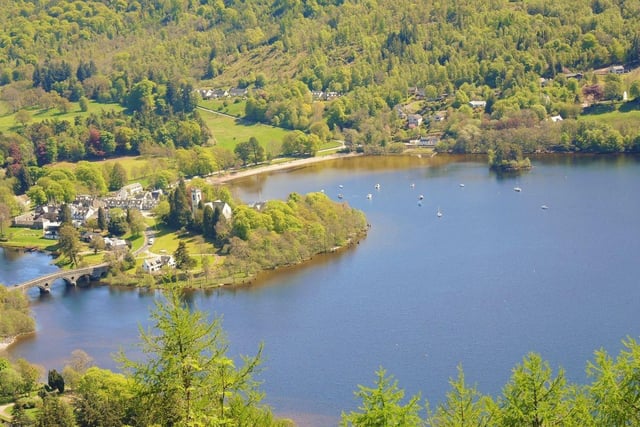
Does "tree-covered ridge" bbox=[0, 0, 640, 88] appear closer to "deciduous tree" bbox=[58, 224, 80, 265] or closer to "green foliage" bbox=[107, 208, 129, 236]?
"green foliage" bbox=[107, 208, 129, 236]

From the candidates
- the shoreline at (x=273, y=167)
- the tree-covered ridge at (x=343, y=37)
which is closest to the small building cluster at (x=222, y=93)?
the tree-covered ridge at (x=343, y=37)

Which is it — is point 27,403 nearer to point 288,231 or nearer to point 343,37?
point 288,231

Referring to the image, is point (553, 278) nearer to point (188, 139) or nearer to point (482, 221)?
point (482, 221)

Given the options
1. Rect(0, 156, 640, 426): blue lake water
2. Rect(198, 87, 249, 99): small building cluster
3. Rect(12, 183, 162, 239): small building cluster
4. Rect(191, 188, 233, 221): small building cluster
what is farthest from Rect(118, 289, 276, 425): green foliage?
Rect(198, 87, 249, 99): small building cluster

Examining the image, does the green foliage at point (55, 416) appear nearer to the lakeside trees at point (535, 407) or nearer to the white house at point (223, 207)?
the lakeside trees at point (535, 407)

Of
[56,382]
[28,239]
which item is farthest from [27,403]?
[28,239]

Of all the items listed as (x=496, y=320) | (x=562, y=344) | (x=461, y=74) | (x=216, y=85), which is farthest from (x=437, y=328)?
(x=216, y=85)
